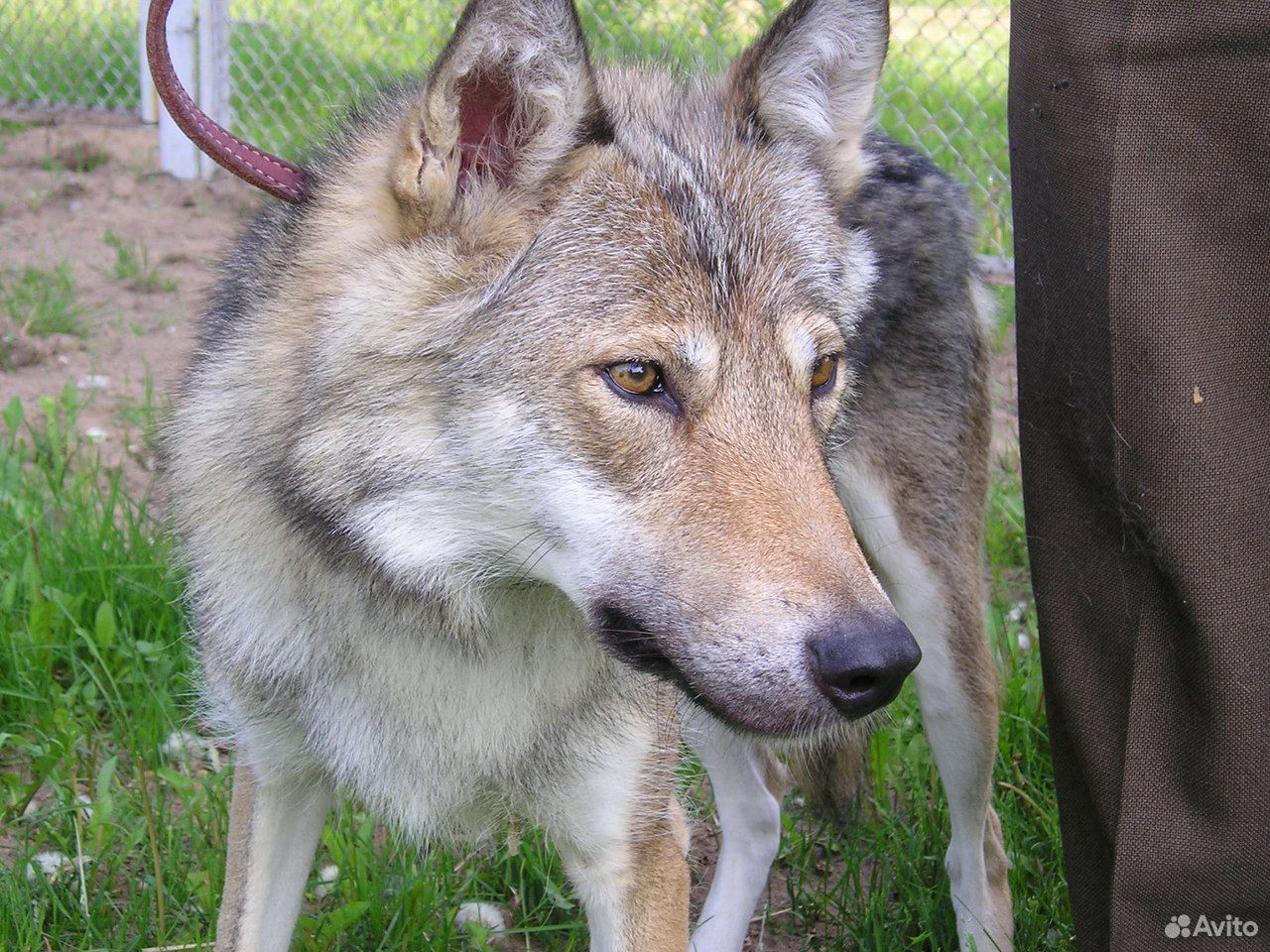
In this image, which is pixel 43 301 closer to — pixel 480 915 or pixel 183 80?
pixel 183 80

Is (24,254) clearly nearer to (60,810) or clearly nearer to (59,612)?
(59,612)

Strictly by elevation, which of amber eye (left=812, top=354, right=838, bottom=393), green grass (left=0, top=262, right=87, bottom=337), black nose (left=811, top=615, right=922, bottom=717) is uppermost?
amber eye (left=812, top=354, right=838, bottom=393)

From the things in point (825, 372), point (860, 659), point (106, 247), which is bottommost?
point (106, 247)

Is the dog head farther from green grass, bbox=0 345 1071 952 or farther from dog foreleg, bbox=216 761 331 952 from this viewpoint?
green grass, bbox=0 345 1071 952

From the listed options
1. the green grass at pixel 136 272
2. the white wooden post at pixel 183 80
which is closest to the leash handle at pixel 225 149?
the green grass at pixel 136 272

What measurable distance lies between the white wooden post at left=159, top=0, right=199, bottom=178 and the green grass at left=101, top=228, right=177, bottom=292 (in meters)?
1.36

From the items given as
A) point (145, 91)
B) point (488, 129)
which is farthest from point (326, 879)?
point (145, 91)

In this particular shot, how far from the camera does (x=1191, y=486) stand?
76.7 inches

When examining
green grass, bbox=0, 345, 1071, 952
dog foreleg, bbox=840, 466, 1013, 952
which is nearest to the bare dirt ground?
green grass, bbox=0, 345, 1071, 952

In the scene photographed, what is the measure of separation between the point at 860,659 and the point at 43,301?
502 centimetres

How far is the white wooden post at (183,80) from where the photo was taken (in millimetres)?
7614

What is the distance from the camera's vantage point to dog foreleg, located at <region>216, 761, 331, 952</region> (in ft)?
8.45

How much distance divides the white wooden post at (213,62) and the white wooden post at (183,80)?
0.05 metres

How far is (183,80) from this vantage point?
780 centimetres
